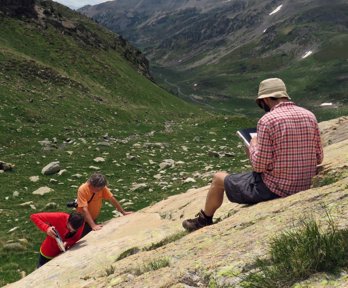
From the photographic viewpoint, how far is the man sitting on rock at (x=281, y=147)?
8.44 m

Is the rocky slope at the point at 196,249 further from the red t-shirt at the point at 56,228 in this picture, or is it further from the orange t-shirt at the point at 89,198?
the orange t-shirt at the point at 89,198

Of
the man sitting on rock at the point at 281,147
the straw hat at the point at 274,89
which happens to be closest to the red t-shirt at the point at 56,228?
the man sitting on rock at the point at 281,147

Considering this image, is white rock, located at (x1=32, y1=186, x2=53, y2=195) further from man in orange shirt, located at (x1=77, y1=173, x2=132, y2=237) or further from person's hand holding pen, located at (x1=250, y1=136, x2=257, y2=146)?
person's hand holding pen, located at (x1=250, y1=136, x2=257, y2=146)

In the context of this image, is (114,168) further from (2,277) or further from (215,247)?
(215,247)

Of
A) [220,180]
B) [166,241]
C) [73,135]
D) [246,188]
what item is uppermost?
[73,135]

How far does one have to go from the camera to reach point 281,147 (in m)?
8.48

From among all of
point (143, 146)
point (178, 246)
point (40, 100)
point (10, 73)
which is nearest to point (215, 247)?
point (178, 246)

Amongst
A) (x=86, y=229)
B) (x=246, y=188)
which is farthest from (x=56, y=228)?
(x=246, y=188)

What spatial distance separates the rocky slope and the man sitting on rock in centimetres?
37

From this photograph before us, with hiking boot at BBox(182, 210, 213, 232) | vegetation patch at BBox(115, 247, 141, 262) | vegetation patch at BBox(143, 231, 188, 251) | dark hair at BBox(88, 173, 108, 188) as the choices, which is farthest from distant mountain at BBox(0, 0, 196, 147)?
hiking boot at BBox(182, 210, 213, 232)

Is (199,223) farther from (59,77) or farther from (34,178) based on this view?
(59,77)

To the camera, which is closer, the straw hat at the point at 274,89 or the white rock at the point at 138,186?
the straw hat at the point at 274,89

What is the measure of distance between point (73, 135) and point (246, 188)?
90.4 feet

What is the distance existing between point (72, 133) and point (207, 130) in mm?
14612
